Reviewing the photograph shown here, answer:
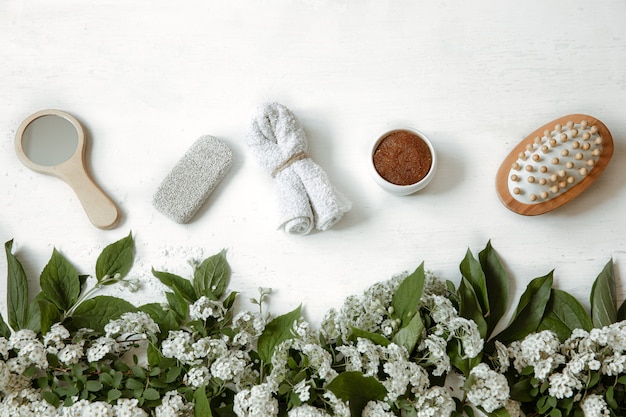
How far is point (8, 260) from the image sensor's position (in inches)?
42.6

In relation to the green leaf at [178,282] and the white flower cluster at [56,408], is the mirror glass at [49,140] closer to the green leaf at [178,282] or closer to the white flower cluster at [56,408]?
the green leaf at [178,282]

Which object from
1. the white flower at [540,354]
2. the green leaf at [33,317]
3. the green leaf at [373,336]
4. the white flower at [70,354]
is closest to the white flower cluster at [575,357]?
the white flower at [540,354]

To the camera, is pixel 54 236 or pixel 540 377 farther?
pixel 54 236

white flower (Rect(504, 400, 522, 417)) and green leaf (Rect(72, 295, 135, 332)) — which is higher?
green leaf (Rect(72, 295, 135, 332))

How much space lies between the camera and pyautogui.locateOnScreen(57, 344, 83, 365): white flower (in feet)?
3.17

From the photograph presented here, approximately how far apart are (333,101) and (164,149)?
355 millimetres

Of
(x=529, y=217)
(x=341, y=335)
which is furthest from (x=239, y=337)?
(x=529, y=217)

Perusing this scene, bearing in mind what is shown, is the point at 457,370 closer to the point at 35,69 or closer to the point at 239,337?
the point at 239,337

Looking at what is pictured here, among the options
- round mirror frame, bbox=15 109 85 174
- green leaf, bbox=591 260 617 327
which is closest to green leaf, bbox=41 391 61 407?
round mirror frame, bbox=15 109 85 174

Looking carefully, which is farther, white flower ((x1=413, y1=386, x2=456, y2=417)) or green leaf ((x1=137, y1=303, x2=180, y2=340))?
green leaf ((x1=137, y1=303, x2=180, y2=340))

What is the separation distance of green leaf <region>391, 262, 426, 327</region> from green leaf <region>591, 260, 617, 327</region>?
331mm

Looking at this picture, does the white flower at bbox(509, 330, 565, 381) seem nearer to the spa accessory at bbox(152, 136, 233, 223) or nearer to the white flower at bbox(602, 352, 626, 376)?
the white flower at bbox(602, 352, 626, 376)

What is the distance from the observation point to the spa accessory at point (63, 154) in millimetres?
1097

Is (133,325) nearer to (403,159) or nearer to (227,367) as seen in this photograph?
(227,367)
